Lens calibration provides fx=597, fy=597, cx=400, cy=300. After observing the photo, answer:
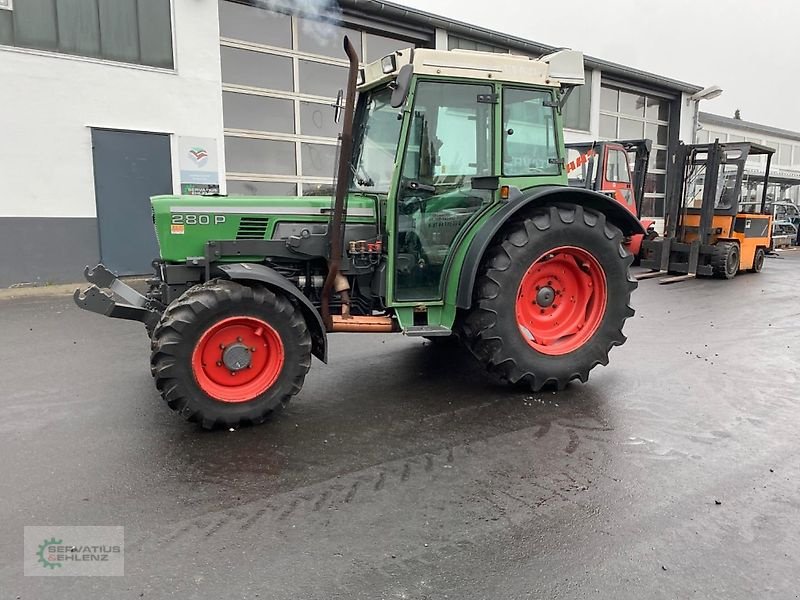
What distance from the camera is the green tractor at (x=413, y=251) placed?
3904 mm

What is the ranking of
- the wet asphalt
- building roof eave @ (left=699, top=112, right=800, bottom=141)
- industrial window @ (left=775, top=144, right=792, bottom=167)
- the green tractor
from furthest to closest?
1. industrial window @ (left=775, top=144, right=792, bottom=167)
2. building roof eave @ (left=699, top=112, right=800, bottom=141)
3. the green tractor
4. the wet asphalt

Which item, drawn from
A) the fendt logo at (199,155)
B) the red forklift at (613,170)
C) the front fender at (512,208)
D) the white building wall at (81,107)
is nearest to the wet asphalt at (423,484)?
the front fender at (512,208)

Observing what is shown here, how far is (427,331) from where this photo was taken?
4.43 meters

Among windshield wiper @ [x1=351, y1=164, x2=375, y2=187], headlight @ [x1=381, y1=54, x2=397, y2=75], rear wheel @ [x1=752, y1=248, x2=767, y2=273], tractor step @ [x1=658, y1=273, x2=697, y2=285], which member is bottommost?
tractor step @ [x1=658, y1=273, x2=697, y2=285]

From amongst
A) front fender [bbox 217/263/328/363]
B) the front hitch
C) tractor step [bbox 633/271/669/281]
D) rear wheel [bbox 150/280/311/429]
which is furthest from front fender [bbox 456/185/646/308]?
tractor step [bbox 633/271/669/281]

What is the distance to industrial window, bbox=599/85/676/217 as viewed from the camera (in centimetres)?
1884

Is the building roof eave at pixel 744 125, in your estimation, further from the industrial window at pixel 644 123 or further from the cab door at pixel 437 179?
the cab door at pixel 437 179

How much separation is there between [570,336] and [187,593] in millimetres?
3596

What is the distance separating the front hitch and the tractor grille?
0.87 meters

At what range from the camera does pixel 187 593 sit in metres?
2.35

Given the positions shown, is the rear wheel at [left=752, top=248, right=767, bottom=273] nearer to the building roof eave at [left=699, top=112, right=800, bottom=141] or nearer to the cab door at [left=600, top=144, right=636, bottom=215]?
the cab door at [left=600, top=144, right=636, bottom=215]

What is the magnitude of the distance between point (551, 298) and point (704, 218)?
8820mm

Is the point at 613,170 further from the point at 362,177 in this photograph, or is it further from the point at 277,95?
the point at 362,177

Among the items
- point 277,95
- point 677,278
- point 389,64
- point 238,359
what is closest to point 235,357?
point 238,359
